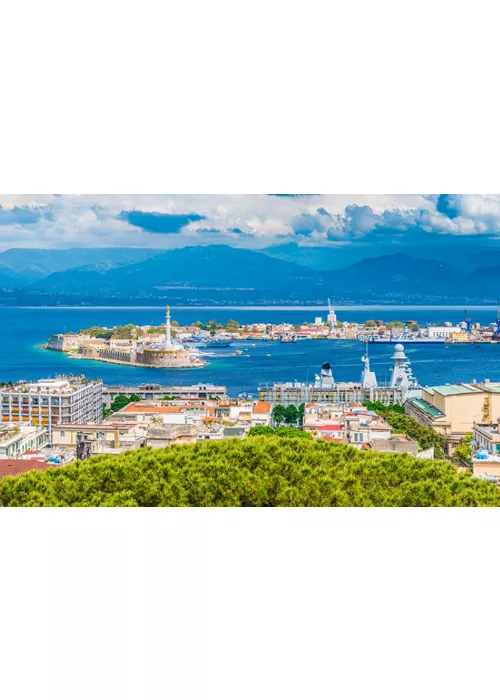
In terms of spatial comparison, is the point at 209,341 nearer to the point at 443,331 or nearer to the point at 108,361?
the point at 108,361

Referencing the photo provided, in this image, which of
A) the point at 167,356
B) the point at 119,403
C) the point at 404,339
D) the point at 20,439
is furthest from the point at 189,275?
the point at 20,439

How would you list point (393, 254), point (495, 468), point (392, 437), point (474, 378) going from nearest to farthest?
point (495, 468) < point (392, 437) < point (474, 378) < point (393, 254)

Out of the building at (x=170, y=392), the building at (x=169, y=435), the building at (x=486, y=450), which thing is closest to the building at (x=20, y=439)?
the building at (x=170, y=392)

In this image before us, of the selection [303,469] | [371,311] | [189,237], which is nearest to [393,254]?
[371,311]

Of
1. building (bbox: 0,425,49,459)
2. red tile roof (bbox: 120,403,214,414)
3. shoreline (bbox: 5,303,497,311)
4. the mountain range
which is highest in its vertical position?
the mountain range

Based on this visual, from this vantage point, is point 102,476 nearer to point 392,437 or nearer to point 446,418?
point 392,437

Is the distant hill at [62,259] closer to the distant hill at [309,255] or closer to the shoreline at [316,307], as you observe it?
the shoreline at [316,307]

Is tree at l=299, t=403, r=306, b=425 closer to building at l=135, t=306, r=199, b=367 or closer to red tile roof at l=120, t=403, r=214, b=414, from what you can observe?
red tile roof at l=120, t=403, r=214, b=414

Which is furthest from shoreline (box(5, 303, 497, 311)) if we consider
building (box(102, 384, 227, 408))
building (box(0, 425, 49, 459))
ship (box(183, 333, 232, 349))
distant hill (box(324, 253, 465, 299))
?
building (box(0, 425, 49, 459))
